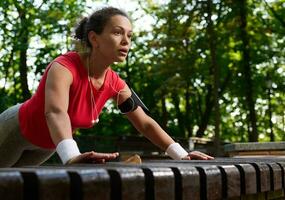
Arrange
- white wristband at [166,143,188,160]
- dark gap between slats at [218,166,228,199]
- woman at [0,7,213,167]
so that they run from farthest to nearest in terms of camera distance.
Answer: white wristband at [166,143,188,160] → woman at [0,7,213,167] → dark gap between slats at [218,166,228,199]

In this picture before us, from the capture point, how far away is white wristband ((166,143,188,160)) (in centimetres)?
310

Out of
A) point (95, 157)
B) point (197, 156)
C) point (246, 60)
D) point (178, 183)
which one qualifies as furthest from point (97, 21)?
point (246, 60)

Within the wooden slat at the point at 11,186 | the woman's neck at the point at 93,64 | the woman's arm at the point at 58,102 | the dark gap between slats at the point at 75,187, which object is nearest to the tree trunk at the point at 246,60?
the woman's neck at the point at 93,64

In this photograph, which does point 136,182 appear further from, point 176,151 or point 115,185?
point 176,151

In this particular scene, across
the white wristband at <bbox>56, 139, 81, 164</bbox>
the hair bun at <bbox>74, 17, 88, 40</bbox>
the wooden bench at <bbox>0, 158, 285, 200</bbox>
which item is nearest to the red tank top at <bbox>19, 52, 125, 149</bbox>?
the hair bun at <bbox>74, 17, 88, 40</bbox>

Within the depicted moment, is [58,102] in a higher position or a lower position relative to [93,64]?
lower

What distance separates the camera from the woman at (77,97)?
2.48m

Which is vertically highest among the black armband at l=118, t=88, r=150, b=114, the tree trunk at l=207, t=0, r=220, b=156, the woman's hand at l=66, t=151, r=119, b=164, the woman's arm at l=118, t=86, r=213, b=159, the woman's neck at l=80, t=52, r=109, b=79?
the tree trunk at l=207, t=0, r=220, b=156

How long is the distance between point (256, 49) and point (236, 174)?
57.1 ft

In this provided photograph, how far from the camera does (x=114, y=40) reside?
2771 mm

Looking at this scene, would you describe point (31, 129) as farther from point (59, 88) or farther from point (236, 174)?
point (236, 174)

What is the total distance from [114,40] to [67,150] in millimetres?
747

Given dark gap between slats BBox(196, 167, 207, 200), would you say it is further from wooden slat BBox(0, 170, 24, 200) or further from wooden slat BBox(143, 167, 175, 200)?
wooden slat BBox(0, 170, 24, 200)

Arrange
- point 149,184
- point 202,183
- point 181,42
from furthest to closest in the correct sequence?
point 181,42 < point 202,183 < point 149,184
